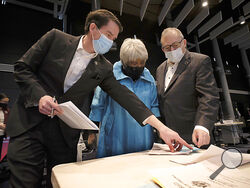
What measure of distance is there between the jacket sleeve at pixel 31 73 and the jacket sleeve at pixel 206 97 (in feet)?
3.43

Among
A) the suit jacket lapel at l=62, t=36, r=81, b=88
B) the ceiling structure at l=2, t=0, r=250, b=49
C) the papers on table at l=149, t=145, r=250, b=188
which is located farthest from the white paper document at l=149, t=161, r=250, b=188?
the ceiling structure at l=2, t=0, r=250, b=49

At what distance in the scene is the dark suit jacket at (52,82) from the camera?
910 millimetres

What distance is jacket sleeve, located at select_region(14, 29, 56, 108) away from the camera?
0.87 meters

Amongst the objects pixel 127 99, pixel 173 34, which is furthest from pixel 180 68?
pixel 127 99

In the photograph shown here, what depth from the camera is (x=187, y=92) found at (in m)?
1.34

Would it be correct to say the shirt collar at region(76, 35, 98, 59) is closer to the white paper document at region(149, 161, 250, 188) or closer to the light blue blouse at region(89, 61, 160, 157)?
the light blue blouse at region(89, 61, 160, 157)

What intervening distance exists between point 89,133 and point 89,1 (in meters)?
5.08

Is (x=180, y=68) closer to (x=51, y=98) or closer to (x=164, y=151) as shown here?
(x=164, y=151)

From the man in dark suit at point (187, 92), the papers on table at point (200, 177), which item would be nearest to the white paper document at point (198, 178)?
the papers on table at point (200, 177)

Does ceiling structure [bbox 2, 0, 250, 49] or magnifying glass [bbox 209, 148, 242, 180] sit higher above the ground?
ceiling structure [bbox 2, 0, 250, 49]

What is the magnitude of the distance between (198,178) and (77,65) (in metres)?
0.95

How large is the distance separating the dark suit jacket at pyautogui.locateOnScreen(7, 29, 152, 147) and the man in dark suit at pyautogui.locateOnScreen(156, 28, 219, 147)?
0.40 meters

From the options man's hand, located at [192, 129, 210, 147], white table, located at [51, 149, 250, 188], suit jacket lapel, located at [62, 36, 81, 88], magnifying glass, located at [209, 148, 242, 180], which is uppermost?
suit jacket lapel, located at [62, 36, 81, 88]

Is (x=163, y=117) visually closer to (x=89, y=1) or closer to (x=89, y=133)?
→ (x=89, y=133)
